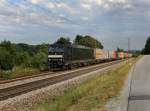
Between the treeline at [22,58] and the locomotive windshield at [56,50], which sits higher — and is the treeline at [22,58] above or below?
below

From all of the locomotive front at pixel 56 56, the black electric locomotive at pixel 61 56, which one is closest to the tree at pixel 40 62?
the black electric locomotive at pixel 61 56

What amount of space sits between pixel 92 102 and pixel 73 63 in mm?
36351

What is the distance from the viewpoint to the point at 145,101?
45.2 feet

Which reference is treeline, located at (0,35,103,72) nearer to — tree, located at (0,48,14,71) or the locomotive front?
tree, located at (0,48,14,71)

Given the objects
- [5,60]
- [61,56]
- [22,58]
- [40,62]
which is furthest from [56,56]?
[22,58]

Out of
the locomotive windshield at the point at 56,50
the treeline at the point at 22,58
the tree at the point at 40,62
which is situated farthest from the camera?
the treeline at the point at 22,58

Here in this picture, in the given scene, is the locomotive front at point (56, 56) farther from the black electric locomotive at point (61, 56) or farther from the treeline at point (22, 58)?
the treeline at point (22, 58)

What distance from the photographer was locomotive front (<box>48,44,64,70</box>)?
4450 cm

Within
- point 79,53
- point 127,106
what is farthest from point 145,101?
point 79,53

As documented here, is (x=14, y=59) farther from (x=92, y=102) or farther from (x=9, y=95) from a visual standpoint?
(x=92, y=102)

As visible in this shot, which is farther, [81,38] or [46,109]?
[81,38]

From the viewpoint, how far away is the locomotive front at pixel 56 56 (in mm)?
44500

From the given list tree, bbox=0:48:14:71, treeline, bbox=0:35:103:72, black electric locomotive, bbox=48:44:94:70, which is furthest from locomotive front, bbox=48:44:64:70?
tree, bbox=0:48:14:71

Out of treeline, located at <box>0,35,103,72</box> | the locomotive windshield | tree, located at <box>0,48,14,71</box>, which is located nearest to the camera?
the locomotive windshield
